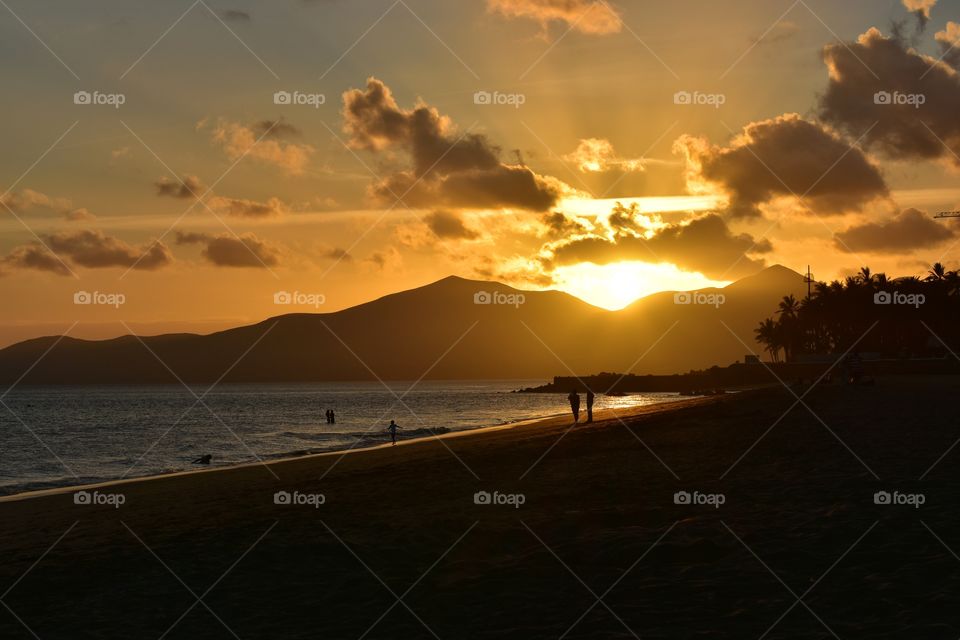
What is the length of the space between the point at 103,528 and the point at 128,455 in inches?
1669

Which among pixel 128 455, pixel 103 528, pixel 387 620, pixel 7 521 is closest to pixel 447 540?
pixel 387 620

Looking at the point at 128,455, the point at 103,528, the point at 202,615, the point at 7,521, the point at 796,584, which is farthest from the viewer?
the point at 128,455

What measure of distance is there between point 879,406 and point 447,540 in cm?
2955

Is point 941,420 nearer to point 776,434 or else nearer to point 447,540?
point 776,434

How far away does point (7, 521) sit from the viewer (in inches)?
963

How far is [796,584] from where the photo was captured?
1158 cm

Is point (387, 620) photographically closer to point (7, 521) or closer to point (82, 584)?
point (82, 584)

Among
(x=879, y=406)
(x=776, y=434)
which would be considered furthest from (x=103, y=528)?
(x=879, y=406)

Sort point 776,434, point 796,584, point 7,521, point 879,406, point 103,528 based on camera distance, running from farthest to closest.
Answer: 1. point 879,406
2. point 776,434
3. point 7,521
4. point 103,528
5. point 796,584

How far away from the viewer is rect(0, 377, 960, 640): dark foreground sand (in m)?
11.0

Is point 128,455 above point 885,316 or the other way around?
the other way around

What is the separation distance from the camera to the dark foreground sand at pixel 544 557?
36.1ft

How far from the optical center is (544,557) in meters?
14.2

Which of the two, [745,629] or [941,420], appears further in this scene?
[941,420]
